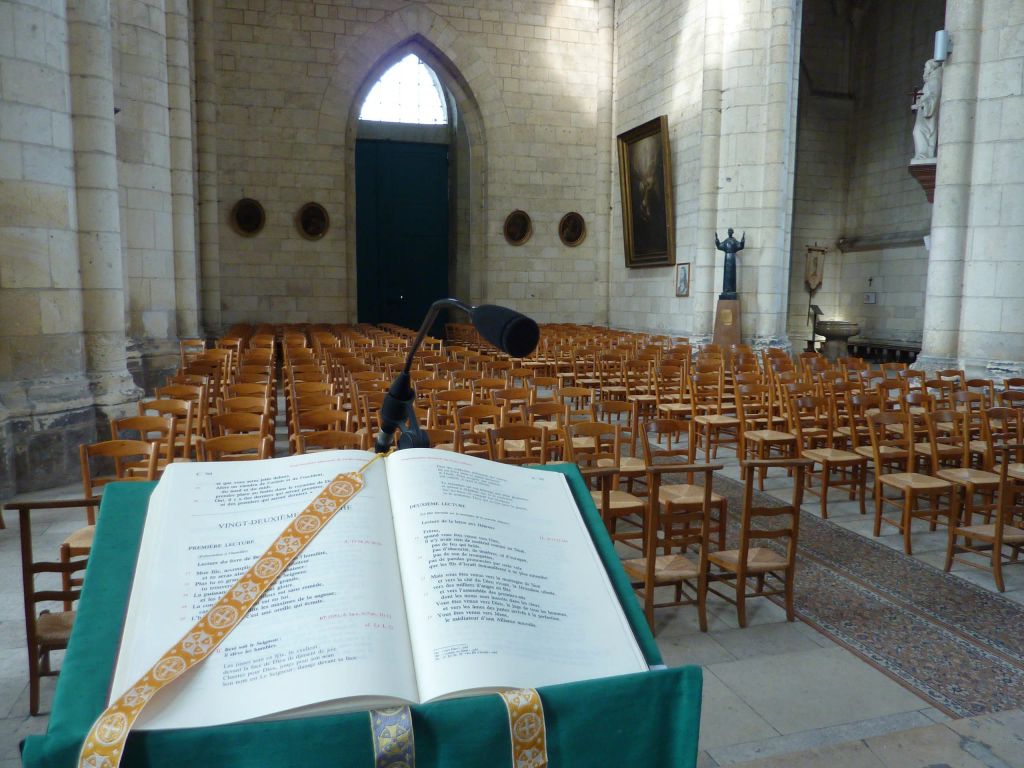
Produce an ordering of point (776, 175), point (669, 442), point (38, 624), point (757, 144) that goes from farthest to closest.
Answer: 1. point (757, 144)
2. point (776, 175)
3. point (669, 442)
4. point (38, 624)

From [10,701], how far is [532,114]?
18285mm

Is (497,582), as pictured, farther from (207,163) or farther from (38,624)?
(207,163)

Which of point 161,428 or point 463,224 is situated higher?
point 463,224

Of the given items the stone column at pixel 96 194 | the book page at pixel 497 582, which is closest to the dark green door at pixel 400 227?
the stone column at pixel 96 194

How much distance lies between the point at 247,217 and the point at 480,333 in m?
17.8

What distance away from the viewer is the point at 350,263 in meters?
18.9

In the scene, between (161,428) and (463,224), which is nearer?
(161,428)

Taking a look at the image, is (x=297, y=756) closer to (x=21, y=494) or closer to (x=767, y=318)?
(x=21, y=494)

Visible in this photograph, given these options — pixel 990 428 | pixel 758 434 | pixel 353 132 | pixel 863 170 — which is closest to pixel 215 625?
pixel 758 434

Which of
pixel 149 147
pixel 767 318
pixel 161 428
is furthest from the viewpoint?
pixel 767 318

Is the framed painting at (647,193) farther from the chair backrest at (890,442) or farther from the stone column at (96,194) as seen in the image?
the stone column at (96,194)

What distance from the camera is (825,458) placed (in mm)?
5746

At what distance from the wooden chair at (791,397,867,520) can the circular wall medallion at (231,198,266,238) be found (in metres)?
14.2

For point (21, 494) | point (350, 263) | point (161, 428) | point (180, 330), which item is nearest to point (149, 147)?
point (180, 330)
